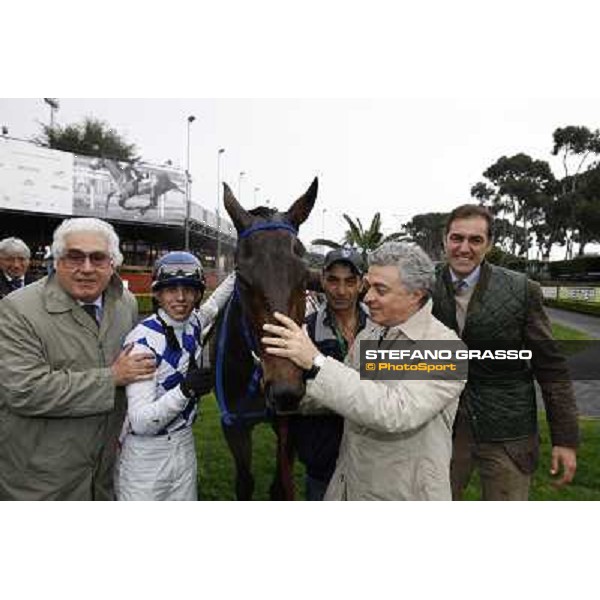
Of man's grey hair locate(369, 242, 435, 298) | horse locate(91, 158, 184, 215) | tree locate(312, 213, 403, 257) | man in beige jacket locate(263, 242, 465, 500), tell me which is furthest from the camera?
horse locate(91, 158, 184, 215)

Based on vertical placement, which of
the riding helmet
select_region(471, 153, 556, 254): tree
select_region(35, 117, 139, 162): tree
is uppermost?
select_region(35, 117, 139, 162): tree

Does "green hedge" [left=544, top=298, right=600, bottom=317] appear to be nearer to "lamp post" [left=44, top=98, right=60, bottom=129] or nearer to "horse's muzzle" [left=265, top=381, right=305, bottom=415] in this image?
"horse's muzzle" [left=265, top=381, right=305, bottom=415]

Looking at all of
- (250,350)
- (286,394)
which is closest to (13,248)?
(250,350)

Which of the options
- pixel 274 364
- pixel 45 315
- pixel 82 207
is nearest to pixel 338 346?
pixel 274 364

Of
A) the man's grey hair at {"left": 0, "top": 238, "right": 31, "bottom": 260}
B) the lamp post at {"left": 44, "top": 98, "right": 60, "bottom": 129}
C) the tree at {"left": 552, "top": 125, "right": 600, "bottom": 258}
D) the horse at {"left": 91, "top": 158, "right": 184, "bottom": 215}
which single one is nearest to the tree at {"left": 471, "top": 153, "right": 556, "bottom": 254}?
the tree at {"left": 552, "top": 125, "right": 600, "bottom": 258}

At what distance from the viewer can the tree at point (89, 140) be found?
111 inches

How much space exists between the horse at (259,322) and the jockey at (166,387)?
28 cm

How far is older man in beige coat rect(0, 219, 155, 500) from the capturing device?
6.90 ft

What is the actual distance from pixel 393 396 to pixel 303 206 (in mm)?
1157

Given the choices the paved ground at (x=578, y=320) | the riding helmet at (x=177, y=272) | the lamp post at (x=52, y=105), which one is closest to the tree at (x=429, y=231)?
the paved ground at (x=578, y=320)

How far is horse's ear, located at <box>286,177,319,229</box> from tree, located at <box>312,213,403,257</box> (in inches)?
7.4

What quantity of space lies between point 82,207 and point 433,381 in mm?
2417

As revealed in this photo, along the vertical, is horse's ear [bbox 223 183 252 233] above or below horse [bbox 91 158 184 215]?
below

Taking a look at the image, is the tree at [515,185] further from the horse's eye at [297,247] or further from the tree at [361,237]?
the horse's eye at [297,247]
